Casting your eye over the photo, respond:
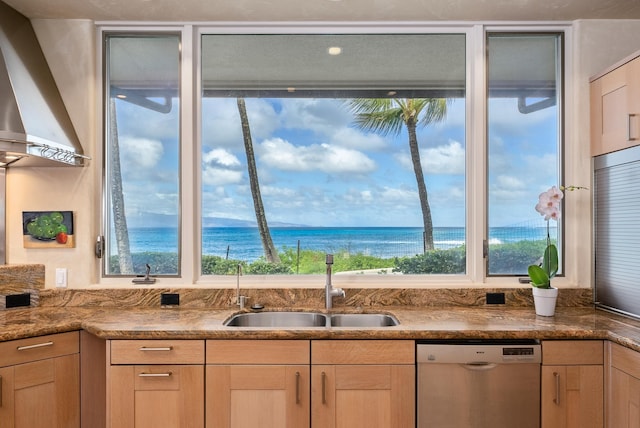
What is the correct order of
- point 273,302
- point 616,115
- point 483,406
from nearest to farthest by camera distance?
point 483,406 → point 616,115 → point 273,302

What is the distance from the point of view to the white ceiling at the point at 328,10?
2.44 m

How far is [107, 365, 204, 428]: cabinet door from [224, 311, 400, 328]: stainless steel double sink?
1.31ft

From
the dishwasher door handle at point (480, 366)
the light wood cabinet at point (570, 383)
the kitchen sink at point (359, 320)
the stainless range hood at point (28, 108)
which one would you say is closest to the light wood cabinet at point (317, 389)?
the dishwasher door handle at point (480, 366)

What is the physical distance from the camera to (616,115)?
2.37 metres

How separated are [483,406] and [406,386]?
370 mm

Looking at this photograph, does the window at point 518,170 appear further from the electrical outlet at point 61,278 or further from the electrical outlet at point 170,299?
the electrical outlet at point 61,278

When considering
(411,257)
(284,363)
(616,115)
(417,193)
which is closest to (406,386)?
(284,363)

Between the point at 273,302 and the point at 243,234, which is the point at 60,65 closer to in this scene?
the point at 243,234

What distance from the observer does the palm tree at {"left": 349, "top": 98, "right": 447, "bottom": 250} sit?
8.98ft

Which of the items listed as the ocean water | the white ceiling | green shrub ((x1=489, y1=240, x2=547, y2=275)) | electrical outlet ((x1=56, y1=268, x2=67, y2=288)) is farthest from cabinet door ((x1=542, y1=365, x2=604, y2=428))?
electrical outlet ((x1=56, y1=268, x2=67, y2=288))

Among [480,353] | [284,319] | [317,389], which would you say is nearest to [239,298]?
[284,319]

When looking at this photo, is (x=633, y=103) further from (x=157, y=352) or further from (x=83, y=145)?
(x=83, y=145)

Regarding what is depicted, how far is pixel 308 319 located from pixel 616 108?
2.06 m

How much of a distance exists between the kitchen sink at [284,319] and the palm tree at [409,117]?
825 mm
